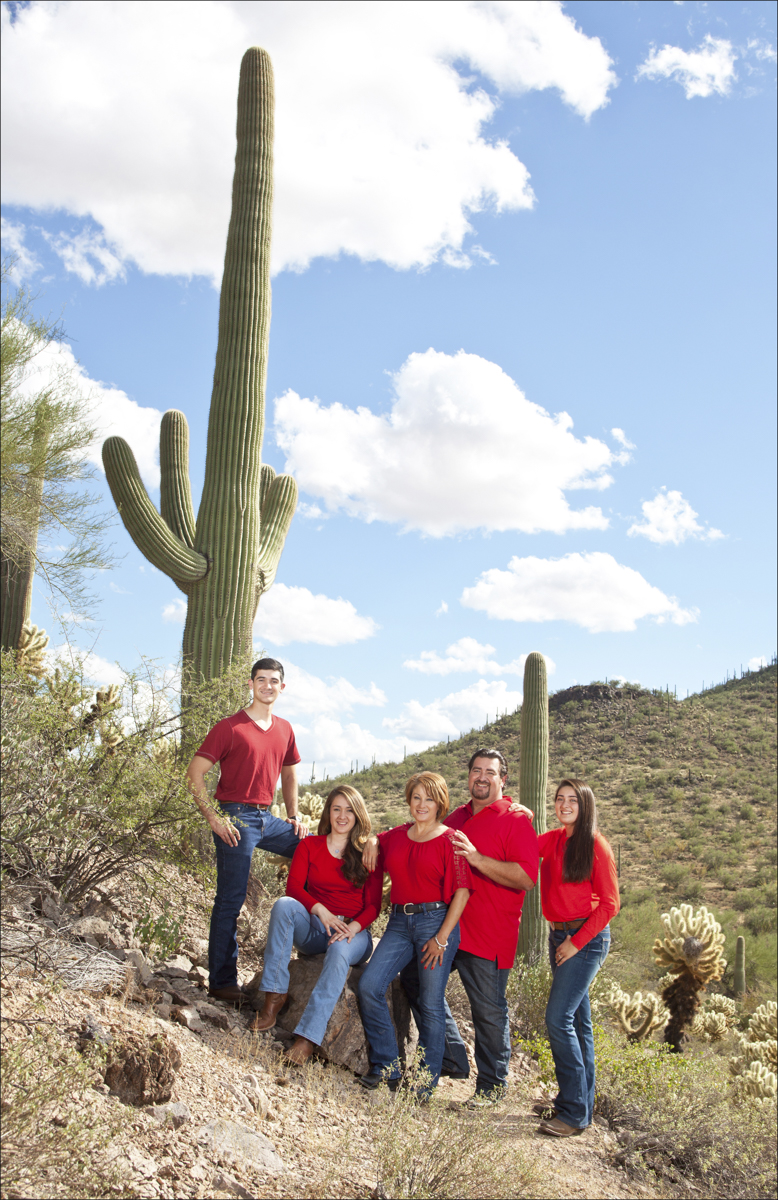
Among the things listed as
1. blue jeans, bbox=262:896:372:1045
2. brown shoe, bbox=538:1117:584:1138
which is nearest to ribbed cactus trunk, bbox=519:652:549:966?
brown shoe, bbox=538:1117:584:1138

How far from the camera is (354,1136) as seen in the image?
447 centimetres

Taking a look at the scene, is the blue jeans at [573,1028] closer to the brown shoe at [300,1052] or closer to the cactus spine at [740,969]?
the brown shoe at [300,1052]

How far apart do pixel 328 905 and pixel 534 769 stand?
724 centimetres

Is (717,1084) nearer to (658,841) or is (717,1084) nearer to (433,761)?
(658,841)

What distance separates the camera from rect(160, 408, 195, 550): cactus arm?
10797 mm

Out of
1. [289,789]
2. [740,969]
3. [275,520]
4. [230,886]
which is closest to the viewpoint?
[230,886]

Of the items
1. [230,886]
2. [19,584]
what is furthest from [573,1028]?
[19,584]

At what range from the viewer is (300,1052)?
4.91m

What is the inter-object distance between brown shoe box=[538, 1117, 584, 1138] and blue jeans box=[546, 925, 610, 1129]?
0.03m

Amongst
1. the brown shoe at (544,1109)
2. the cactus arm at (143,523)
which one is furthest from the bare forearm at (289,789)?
the cactus arm at (143,523)

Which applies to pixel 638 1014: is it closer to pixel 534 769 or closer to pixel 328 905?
pixel 534 769

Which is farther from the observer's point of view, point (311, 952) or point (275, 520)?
point (275, 520)

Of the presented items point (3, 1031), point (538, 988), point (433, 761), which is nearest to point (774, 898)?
point (433, 761)

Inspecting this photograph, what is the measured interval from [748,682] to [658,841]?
18771 millimetres
